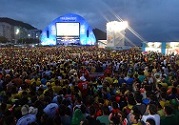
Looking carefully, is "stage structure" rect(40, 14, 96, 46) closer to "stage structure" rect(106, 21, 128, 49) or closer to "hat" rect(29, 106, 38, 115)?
"stage structure" rect(106, 21, 128, 49)

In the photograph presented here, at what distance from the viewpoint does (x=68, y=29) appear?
248 feet

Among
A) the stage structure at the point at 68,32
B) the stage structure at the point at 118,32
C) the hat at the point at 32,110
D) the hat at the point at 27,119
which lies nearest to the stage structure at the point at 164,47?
the stage structure at the point at 118,32

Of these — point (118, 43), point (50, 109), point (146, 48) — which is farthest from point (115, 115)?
point (118, 43)

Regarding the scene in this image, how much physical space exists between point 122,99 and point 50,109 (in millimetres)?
2103

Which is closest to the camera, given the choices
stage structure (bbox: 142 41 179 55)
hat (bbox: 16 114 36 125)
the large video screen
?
hat (bbox: 16 114 36 125)

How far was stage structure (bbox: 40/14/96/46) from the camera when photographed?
7550 cm

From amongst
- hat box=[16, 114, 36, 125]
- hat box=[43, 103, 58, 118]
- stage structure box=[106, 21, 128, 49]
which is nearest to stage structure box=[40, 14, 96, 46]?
stage structure box=[106, 21, 128, 49]

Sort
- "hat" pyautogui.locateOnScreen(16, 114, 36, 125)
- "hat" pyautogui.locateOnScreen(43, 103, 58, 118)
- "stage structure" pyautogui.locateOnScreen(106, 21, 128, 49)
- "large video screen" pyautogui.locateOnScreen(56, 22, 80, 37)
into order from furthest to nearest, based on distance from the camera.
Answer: "large video screen" pyautogui.locateOnScreen(56, 22, 80, 37)
"stage structure" pyautogui.locateOnScreen(106, 21, 128, 49)
"hat" pyautogui.locateOnScreen(43, 103, 58, 118)
"hat" pyautogui.locateOnScreen(16, 114, 36, 125)

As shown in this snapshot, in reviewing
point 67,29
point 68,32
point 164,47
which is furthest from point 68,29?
point 164,47

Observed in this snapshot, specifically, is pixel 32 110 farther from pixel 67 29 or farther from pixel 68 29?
pixel 68 29

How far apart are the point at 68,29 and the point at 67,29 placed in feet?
0.87

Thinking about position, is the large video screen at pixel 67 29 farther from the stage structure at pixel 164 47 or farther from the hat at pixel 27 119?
the hat at pixel 27 119

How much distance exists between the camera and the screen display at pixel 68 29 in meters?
75.4

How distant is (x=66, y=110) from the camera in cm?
752
